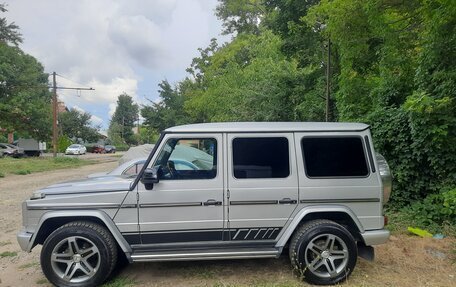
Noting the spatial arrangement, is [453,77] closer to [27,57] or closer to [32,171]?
[32,171]

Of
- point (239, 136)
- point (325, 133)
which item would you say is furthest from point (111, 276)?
point (325, 133)

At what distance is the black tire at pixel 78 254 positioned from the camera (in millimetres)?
3854

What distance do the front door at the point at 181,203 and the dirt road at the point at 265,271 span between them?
59 cm

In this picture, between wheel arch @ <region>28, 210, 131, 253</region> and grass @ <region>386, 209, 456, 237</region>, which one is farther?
grass @ <region>386, 209, 456, 237</region>

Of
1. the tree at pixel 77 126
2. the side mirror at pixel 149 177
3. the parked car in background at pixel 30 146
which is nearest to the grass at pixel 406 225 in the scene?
the side mirror at pixel 149 177

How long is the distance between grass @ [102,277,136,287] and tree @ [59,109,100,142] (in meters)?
60.0

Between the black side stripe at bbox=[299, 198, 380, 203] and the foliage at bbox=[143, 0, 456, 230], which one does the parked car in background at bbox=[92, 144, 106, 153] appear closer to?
the foliage at bbox=[143, 0, 456, 230]

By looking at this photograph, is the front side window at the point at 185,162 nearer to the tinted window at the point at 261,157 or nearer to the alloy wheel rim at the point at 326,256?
the tinted window at the point at 261,157

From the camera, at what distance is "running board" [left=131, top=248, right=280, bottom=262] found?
3.87m

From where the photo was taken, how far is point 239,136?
13.4 ft

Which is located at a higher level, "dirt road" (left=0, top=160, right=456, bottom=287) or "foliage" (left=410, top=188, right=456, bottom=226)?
"foliage" (left=410, top=188, right=456, bottom=226)

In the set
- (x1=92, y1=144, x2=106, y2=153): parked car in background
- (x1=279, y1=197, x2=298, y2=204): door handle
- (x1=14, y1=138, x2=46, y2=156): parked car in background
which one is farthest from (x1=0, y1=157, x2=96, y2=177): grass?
(x1=92, y1=144, x2=106, y2=153): parked car in background

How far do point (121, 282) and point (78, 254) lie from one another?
0.61 meters

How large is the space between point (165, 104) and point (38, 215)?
38920 mm
